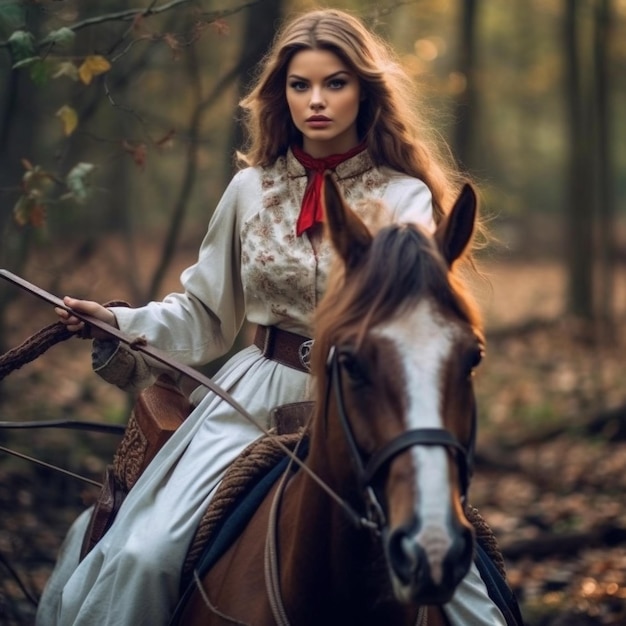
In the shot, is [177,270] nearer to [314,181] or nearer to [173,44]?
[173,44]

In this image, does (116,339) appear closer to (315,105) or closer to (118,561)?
(118,561)

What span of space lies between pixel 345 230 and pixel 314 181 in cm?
107

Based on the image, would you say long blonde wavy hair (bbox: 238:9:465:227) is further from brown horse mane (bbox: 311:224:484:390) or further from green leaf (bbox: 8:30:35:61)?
green leaf (bbox: 8:30:35:61)

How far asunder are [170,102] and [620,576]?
17.4 metres

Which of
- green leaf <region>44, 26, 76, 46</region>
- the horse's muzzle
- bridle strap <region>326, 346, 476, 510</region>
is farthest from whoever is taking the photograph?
green leaf <region>44, 26, 76, 46</region>

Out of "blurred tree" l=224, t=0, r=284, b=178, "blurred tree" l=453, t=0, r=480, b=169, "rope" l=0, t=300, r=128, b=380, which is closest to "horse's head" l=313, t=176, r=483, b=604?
"rope" l=0, t=300, r=128, b=380

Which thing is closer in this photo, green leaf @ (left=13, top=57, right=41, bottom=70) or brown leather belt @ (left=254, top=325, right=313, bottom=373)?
brown leather belt @ (left=254, top=325, right=313, bottom=373)

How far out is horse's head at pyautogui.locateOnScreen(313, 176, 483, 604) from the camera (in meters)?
2.65

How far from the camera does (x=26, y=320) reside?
15.0m

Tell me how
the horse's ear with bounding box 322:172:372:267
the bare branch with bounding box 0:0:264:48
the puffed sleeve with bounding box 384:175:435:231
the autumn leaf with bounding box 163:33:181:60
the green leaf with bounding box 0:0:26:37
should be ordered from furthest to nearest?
the autumn leaf with bounding box 163:33:181:60 → the bare branch with bounding box 0:0:264:48 → the green leaf with bounding box 0:0:26:37 → the puffed sleeve with bounding box 384:175:435:231 → the horse's ear with bounding box 322:172:372:267

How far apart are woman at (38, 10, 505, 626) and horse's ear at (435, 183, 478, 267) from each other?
69cm

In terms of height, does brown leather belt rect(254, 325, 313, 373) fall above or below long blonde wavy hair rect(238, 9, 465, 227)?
below

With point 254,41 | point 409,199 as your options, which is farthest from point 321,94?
point 254,41

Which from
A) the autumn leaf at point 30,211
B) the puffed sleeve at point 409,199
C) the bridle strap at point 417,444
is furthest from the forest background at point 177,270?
the bridle strap at point 417,444
